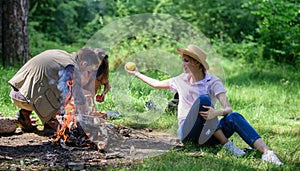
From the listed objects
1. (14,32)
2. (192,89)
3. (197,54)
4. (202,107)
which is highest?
(14,32)

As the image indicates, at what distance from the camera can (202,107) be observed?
4.12 meters

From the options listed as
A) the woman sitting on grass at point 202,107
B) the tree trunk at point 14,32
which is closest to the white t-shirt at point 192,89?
the woman sitting on grass at point 202,107

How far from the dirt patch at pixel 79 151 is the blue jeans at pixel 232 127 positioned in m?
0.30

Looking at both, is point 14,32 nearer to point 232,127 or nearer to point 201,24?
point 232,127

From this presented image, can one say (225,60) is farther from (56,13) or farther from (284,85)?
(56,13)

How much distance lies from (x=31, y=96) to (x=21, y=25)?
3.68 m

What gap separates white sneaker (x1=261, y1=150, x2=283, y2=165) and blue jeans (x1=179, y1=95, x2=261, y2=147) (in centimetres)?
18

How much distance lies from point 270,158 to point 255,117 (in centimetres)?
190

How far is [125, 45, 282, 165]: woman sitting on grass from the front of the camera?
4086mm

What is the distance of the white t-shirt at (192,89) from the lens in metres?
4.25

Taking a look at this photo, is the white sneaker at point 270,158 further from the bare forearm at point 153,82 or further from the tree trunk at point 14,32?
the tree trunk at point 14,32

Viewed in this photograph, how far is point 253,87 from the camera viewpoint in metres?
7.89

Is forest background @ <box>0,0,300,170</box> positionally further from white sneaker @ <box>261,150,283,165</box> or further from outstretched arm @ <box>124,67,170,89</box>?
outstretched arm @ <box>124,67,170,89</box>

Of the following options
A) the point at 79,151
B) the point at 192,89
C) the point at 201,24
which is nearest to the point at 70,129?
the point at 79,151
